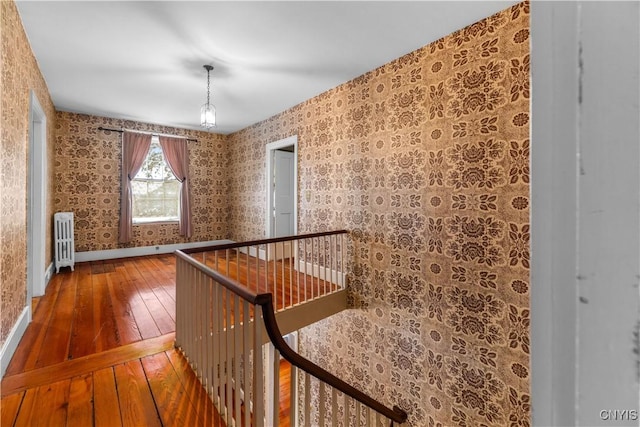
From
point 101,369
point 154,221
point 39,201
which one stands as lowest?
point 101,369

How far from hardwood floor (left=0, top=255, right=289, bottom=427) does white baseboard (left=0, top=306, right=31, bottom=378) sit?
A: 0.15 feet

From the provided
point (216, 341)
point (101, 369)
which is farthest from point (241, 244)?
point (101, 369)

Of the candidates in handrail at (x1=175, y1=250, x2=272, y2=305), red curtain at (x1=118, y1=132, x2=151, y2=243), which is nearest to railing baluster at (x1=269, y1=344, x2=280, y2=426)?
handrail at (x1=175, y1=250, x2=272, y2=305)

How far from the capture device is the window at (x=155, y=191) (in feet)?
18.3

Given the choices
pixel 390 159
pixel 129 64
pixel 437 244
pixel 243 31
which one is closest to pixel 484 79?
pixel 390 159

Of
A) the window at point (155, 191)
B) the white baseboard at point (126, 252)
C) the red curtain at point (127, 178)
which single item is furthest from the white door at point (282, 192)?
the red curtain at point (127, 178)

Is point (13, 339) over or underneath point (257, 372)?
underneath

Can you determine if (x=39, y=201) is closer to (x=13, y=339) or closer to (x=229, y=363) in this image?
(x=13, y=339)

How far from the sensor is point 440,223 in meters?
2.56

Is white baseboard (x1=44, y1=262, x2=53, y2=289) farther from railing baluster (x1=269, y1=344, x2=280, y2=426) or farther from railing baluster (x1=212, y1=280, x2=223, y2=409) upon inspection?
railing baluster (x1=269, y1=344, x2=280, y2=426)

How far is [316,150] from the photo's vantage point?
4.00m

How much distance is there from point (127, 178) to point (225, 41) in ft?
12.8

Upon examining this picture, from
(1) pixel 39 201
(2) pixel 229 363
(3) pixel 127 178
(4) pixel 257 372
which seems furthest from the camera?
A: (3) pixel 127 178

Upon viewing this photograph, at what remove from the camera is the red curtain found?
5.29 metres
